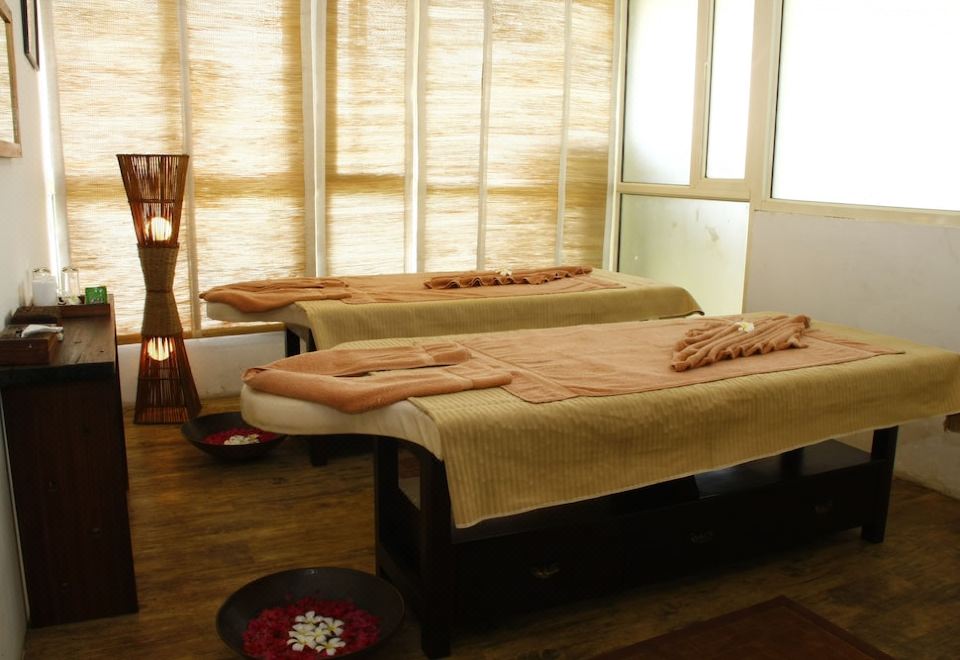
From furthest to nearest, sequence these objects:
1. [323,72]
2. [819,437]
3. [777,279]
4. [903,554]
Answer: [323,72] → [777,279] → [903,554] → [819,437]

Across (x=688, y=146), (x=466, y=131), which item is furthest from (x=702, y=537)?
(x=466, y=131)

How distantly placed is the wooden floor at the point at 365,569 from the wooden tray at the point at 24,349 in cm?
65

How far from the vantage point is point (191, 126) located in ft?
12.4

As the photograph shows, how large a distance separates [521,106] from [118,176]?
1985 mm

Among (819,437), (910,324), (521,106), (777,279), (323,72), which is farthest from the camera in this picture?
(521,106)

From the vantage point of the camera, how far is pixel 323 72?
399 cm

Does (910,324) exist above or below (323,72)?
below

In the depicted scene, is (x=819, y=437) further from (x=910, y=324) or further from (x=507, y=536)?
(x=910, y=324)

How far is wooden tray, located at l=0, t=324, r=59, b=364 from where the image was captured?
6.35ft

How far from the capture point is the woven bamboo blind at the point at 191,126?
141 inches

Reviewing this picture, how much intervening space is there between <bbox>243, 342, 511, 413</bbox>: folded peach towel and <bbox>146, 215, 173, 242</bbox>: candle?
61.0 inches

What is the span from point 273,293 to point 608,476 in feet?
5.80

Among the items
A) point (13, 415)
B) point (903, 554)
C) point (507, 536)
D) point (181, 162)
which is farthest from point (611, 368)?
point (181, 162)

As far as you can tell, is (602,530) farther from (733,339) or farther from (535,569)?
(733,339)
